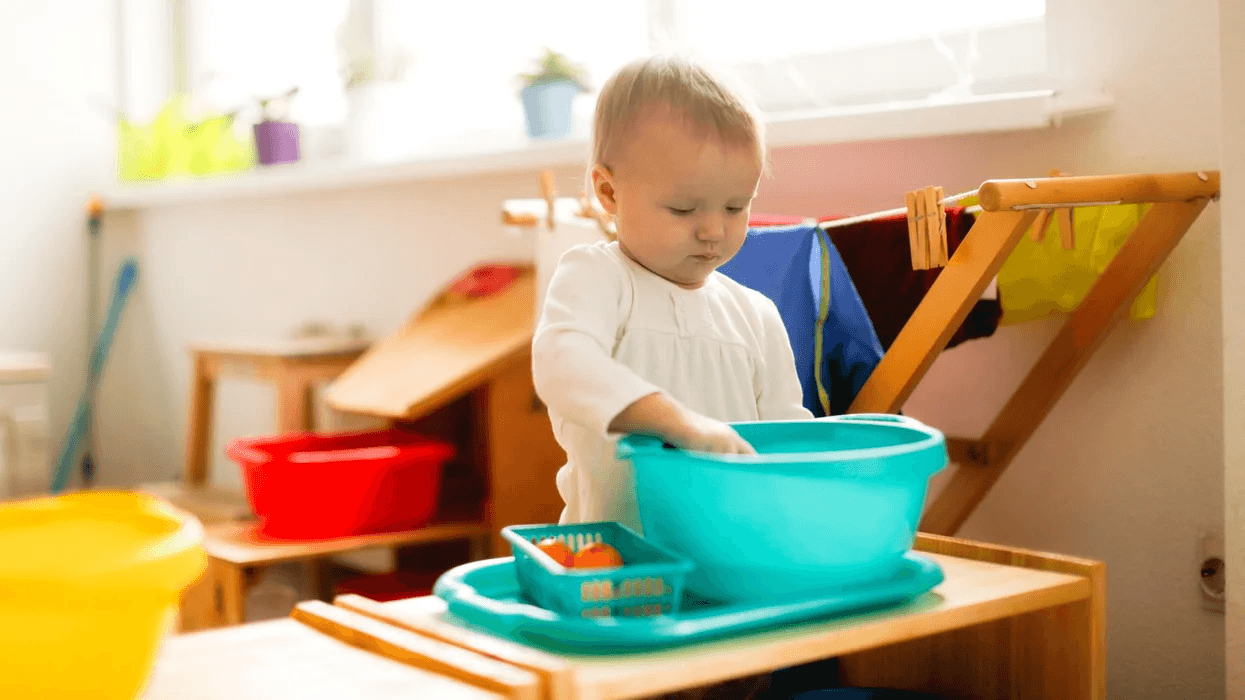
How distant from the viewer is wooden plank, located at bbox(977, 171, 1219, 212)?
119 centimetres

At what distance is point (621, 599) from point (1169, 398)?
1012 millimetres

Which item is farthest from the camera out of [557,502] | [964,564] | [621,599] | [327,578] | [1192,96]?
[327,578]

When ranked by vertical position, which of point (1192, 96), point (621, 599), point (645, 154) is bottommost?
point (621, 599)

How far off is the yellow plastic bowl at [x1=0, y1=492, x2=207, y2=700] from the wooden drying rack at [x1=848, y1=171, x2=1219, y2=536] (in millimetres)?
829

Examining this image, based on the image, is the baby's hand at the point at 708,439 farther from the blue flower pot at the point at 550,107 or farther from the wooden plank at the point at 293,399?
the wooden plank at the point at 293,399

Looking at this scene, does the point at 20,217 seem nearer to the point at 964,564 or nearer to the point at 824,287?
the point at 824,287

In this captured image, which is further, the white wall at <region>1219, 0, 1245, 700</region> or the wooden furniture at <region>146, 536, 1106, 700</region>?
the white wall at <region>1219, 0, 1245, 700</region>

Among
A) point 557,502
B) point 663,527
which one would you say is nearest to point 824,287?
point 663,527

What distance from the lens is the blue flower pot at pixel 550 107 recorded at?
2416mm

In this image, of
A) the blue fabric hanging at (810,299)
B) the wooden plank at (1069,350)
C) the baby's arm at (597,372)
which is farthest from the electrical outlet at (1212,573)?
the baby's arm at (597,372)

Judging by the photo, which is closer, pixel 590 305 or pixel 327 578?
pixel 590 305

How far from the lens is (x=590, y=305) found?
3.46 ft

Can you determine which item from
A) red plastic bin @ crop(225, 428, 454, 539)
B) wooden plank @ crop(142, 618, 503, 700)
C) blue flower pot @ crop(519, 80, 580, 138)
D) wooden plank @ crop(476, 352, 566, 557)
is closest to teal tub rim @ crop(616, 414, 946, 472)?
wooden plank @ crop(142, 618, 503, 700)

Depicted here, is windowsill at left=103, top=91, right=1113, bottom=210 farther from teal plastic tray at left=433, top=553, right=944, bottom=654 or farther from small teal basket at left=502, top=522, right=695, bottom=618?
small teal basket at left=502, top=522, right=695, bottom=618
